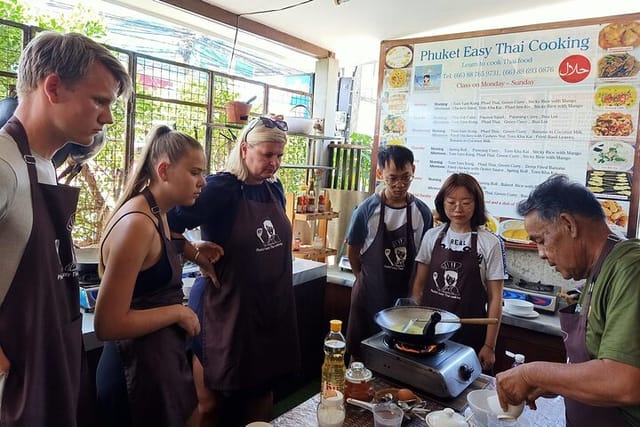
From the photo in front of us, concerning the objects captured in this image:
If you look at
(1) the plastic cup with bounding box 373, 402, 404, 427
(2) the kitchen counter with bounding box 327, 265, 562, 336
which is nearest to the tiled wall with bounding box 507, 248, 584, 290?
(2) the kitchen counter with bounding box 327, 265, 562, 336

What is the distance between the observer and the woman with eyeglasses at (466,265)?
2.13m

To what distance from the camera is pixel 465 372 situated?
4.95 ft

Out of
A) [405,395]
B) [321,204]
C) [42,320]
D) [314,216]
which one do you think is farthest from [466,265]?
[42,320]

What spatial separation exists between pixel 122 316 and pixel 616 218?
2554 millimetres

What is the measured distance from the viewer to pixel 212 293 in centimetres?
186

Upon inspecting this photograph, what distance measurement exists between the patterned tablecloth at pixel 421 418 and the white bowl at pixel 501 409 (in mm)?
36

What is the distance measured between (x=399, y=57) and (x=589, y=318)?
250cm

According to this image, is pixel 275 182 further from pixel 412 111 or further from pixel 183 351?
pixel 412 111

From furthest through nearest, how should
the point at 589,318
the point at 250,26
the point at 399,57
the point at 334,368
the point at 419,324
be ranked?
the point at 399,57 → the point at 250,26 → the point at 419,324 → the point at 334,368 → the point at 589,318

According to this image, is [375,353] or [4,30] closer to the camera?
[375,353]

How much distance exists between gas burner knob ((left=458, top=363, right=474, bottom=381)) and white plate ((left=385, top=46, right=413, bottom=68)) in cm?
230

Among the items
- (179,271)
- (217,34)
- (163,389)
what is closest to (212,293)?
(179,271)

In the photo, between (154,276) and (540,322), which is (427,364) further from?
(540,322)

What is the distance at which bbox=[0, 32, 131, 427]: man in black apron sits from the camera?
3.32ft
